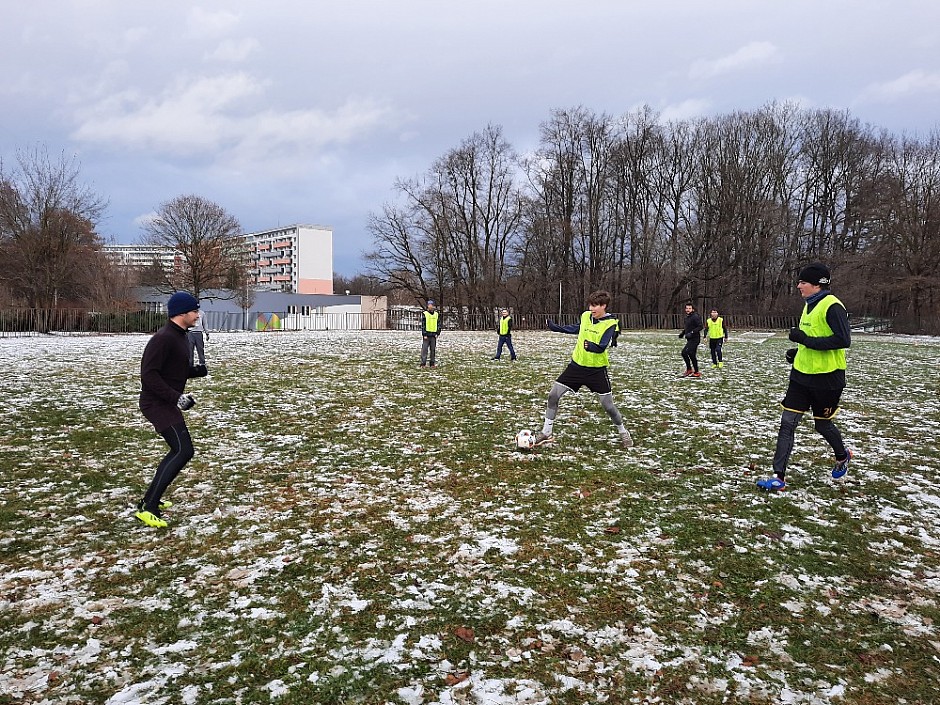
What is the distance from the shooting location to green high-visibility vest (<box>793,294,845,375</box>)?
17.3ft

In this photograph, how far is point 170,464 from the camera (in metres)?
4.81

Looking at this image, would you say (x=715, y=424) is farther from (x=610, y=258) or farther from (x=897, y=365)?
(x=610, y=258)

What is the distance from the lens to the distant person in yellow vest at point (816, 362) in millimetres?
5191

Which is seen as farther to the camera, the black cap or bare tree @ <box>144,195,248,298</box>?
bare tree @ <box>144,195,248,298</box>

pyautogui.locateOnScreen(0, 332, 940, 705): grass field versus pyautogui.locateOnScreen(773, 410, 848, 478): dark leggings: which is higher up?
pyautogui.locateOnScreen(773, 410, 848, 478): dark leggings

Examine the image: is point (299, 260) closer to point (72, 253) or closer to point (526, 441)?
point (72, 253)

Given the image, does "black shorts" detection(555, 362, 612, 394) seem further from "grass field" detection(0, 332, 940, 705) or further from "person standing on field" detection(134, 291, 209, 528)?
"person standing on field" detection(134, 291, 209, 528)

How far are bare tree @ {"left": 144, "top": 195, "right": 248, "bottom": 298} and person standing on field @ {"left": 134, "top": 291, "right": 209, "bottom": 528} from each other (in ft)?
166

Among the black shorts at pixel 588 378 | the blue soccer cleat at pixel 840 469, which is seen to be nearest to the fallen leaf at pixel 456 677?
the black shorts at pixel 588 378

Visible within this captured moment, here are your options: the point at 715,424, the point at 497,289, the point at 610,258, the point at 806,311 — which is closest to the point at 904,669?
the point at 806,311

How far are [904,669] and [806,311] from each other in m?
3.57

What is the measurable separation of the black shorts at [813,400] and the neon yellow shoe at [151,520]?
236 inches

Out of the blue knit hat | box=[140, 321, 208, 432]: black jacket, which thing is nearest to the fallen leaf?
box=[140, 321, 208, 432]: black jacket

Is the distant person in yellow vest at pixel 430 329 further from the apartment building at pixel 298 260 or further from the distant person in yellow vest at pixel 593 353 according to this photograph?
the apartment building at pixel 298 260
